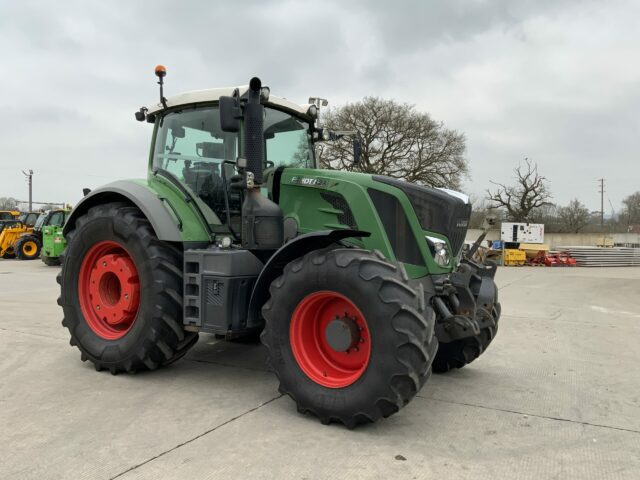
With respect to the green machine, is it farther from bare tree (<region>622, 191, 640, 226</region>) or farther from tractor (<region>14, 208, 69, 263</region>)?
bare tree (<region>622, 191, 640, 226</region>)

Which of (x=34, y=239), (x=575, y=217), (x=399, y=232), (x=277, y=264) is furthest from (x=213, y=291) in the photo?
(x=575, y=217)

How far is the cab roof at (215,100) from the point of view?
4.74 meters

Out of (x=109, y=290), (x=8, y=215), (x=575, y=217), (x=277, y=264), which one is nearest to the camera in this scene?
(x=277, y=264)

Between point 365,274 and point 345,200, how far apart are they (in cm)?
91

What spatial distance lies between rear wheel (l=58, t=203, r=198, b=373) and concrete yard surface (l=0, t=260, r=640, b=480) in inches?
10.2

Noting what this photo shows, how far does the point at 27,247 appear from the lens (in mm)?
22703

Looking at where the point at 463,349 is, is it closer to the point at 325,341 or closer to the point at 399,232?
the point at 399,232

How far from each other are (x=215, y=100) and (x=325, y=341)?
2.42 m

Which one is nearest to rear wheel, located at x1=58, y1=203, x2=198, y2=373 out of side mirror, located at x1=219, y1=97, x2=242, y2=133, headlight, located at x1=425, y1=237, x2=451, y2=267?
side mirror, located at x1=219, y1=97, x2=242, y2=133

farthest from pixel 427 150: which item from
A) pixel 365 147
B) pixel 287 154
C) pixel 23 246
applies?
pixel 287 154

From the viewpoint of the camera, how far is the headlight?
4195 millimetres

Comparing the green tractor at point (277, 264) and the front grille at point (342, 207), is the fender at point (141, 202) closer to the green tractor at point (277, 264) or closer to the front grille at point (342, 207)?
the green tractor at point (277, 264)

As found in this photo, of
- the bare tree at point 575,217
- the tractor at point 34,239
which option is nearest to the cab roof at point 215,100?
the tractor at point 34,239

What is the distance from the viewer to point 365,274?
11.5 feet
